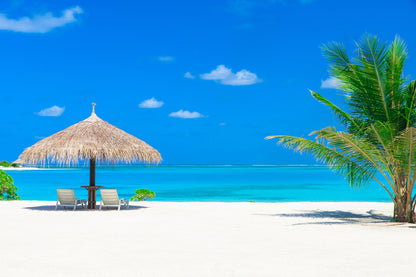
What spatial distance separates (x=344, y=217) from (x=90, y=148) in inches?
221

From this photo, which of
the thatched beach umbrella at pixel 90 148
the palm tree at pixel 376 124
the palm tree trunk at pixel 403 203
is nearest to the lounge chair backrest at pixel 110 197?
the thatched beach umbrella at pixel 90 148

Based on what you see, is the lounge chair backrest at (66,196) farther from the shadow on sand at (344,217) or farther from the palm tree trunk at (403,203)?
the palm tree trunk at (403,203)

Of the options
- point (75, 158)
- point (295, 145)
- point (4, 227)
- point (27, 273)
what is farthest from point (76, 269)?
point (75, 158)

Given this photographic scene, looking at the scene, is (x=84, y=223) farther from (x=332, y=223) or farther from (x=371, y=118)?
(x=371, y=118)

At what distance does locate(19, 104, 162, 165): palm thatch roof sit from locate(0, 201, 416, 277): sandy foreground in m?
1.32

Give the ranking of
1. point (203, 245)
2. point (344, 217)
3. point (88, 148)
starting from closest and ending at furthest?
1. point (203, 245)
2. point (344, 217)
3. point (88, 148)

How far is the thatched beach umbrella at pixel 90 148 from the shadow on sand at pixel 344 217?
3628 millimetres

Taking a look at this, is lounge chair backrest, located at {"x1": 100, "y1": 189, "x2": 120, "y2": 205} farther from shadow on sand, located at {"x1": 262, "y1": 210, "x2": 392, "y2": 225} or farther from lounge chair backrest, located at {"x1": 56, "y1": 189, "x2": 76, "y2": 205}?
shadow on sand, located at {"x1": 262, "y1": 210, "x2": 392, "y2": 225}

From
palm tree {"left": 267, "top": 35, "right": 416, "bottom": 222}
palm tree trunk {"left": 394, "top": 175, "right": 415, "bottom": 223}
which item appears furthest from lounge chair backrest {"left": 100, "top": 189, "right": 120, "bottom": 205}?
palm tree trunk {"left": 394, "top": 175, "right": 415, "bottom": 223}

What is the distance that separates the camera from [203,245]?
6117 millimetres

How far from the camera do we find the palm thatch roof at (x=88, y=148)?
10.6m

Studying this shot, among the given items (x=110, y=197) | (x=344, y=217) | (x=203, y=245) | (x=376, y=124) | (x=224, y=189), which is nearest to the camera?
(x=203, y=245)

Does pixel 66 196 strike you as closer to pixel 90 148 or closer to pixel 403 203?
pixel 90 148

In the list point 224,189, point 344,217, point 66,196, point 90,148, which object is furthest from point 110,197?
point 224,189
